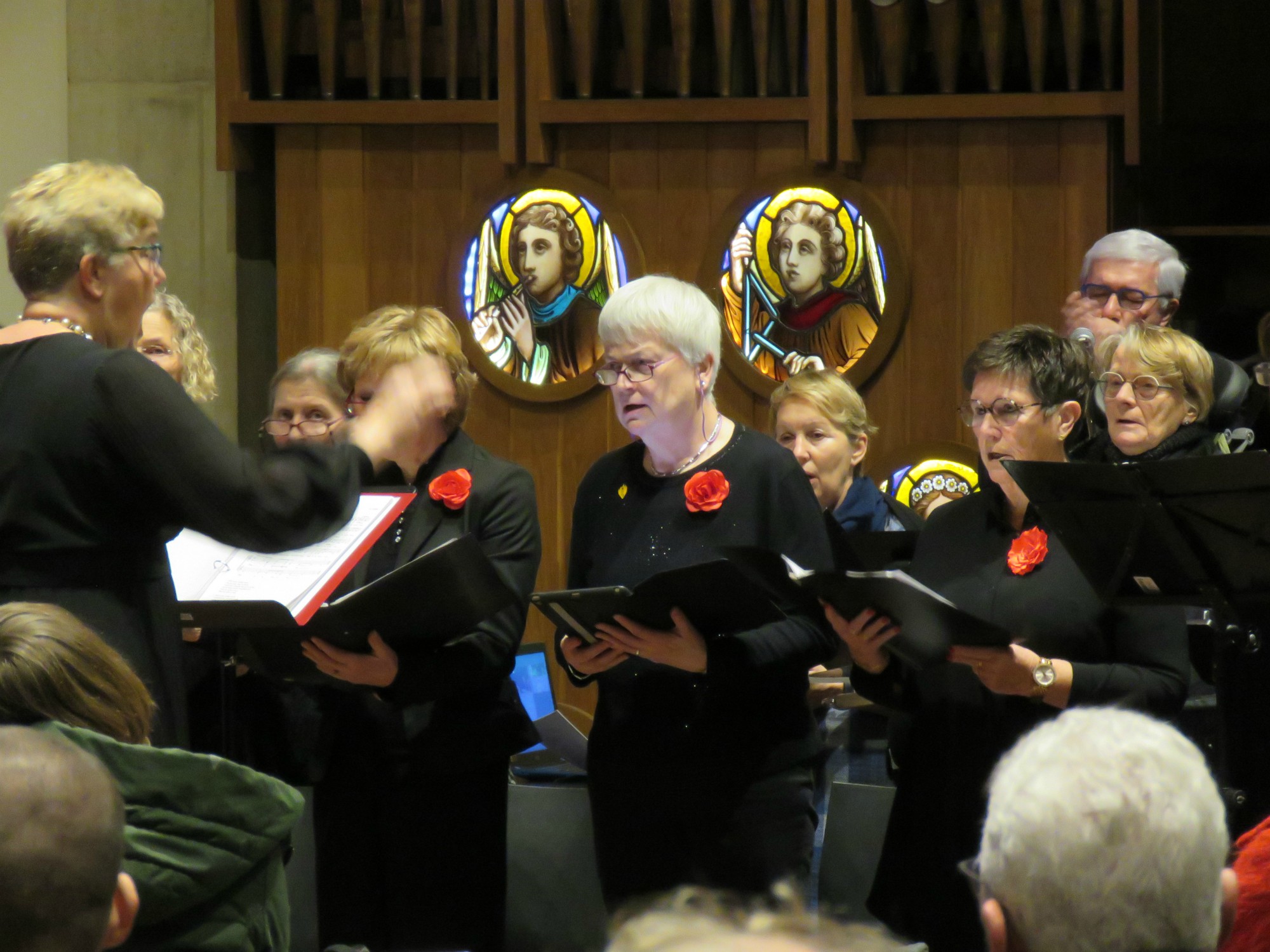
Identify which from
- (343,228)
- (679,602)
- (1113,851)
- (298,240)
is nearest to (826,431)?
(679,602)

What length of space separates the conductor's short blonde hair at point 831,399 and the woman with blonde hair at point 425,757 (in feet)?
4.77

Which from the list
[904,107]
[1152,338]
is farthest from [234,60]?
[1152,338]

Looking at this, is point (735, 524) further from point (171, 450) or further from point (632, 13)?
point (632, 13)

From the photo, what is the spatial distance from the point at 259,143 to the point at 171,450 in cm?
384

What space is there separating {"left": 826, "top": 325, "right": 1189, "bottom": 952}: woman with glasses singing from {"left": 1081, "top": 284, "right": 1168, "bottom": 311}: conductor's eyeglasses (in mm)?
1615

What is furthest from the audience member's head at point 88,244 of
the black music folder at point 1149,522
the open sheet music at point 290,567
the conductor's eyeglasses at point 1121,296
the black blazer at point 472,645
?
the conductor's eyeglasses at point 1121,296

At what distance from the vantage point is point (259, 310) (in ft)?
19.1

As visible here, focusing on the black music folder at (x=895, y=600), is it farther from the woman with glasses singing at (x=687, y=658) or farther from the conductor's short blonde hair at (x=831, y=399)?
the conductor's short blonde hair at (x=831, y=399)

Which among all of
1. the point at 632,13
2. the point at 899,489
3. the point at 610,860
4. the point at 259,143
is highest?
the point at 632,13

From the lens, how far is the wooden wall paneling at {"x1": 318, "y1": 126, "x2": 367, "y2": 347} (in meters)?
5.64

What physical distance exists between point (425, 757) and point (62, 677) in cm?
124

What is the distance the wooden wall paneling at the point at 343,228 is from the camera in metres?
5.64

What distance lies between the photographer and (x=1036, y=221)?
534cm

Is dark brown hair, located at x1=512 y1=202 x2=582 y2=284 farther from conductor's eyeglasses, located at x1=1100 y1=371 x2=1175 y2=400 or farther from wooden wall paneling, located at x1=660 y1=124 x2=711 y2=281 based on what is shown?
conductor's eyeglasses, located at x1=1100 y1=371 x2=1175 y2=400
